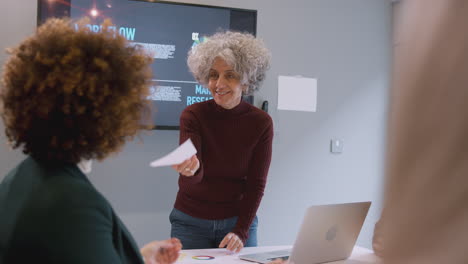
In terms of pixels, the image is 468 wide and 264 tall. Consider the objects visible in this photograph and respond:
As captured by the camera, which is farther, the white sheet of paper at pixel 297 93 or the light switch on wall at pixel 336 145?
the light switch on wall at pixel 336 145

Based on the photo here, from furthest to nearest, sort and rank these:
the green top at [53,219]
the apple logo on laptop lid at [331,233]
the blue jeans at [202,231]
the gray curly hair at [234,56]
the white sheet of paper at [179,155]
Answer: the gray curly hair at [234,56], the blue jeans at [202,231], the apple logo on laptop lid at [331,233], the white sheet of paper at [179,155], the green top at [53,219]

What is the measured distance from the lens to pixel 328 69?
3693 mm

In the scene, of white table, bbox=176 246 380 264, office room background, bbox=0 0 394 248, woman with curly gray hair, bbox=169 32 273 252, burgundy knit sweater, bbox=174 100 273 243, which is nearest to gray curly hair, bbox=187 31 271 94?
woman with curly gray hair, bbox=169 32 273 252

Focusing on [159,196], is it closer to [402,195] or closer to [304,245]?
[304,245]

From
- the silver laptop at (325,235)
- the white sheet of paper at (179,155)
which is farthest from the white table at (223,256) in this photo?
the white sheet of paper at (179,155)

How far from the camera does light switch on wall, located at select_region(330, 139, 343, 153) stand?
3.70 m

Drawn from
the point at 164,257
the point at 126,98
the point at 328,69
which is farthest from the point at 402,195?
the point at 328,69

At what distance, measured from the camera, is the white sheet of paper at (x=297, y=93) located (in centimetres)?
349

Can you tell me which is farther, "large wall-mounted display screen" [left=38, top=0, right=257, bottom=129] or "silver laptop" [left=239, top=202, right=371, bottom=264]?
"large wall-mounted display screen" [left=38, top=0, right=257, bottom=129]

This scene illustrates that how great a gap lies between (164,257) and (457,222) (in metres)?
1.14

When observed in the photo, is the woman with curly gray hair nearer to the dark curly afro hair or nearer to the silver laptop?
the silver laptop

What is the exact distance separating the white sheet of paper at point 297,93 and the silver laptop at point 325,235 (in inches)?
66.8

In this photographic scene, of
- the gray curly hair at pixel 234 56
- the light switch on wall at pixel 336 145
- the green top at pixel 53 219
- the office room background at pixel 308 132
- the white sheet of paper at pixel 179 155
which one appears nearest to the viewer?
the green top at pixel 53 219

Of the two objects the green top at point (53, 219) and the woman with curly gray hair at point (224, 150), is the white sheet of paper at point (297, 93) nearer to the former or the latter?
the woman with curly gray hair at point (224, 150)
